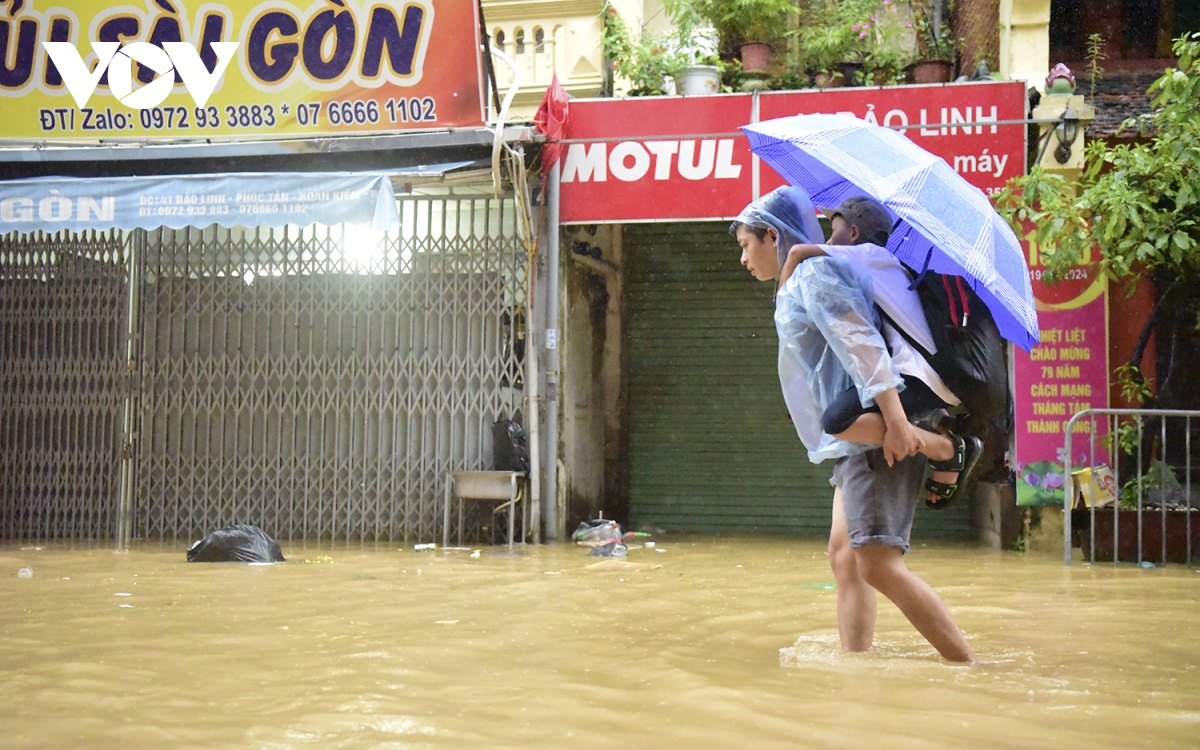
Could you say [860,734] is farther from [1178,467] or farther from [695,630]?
[1178,467]

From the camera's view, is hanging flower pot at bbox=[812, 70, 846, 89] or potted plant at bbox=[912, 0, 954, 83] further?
hanging flower pot at bbox=[812, 70, 846, 89]

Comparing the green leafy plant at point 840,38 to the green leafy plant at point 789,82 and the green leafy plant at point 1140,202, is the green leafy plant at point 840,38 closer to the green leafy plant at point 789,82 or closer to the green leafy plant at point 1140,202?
the green leafy plant at point 789,82

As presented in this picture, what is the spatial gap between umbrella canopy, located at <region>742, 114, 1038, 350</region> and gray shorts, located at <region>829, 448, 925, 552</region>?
58 cm

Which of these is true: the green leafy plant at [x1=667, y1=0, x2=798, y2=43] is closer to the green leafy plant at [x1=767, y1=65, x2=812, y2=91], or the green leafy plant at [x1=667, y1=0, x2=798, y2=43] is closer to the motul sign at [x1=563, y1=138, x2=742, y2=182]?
the green leafy plant at [x1=767, y1=65, x2=812, y2=91]

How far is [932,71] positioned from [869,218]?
616cm

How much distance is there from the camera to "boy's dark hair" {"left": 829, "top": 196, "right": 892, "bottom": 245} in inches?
145

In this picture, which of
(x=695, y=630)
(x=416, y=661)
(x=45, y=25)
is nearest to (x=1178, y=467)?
(x=695, y=630)

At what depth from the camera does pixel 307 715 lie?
292 centimetres

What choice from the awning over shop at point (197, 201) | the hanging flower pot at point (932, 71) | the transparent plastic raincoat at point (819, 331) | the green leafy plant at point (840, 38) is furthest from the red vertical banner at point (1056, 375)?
the transparent plastic raincoat at point (819, 331)

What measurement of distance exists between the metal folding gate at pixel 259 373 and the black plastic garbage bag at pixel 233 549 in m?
1.89

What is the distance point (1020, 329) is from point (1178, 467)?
21.2ft

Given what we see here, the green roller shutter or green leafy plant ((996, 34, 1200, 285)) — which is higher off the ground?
green leafy plant ((996, 34, 1200, 285))

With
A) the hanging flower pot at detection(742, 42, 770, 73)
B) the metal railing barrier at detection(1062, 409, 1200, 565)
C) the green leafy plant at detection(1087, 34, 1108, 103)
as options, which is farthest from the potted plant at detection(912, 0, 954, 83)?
the metal railing barrier at detection(1062, 409, 1200, 565)

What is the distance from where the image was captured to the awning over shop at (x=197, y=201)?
A: 845 cm
